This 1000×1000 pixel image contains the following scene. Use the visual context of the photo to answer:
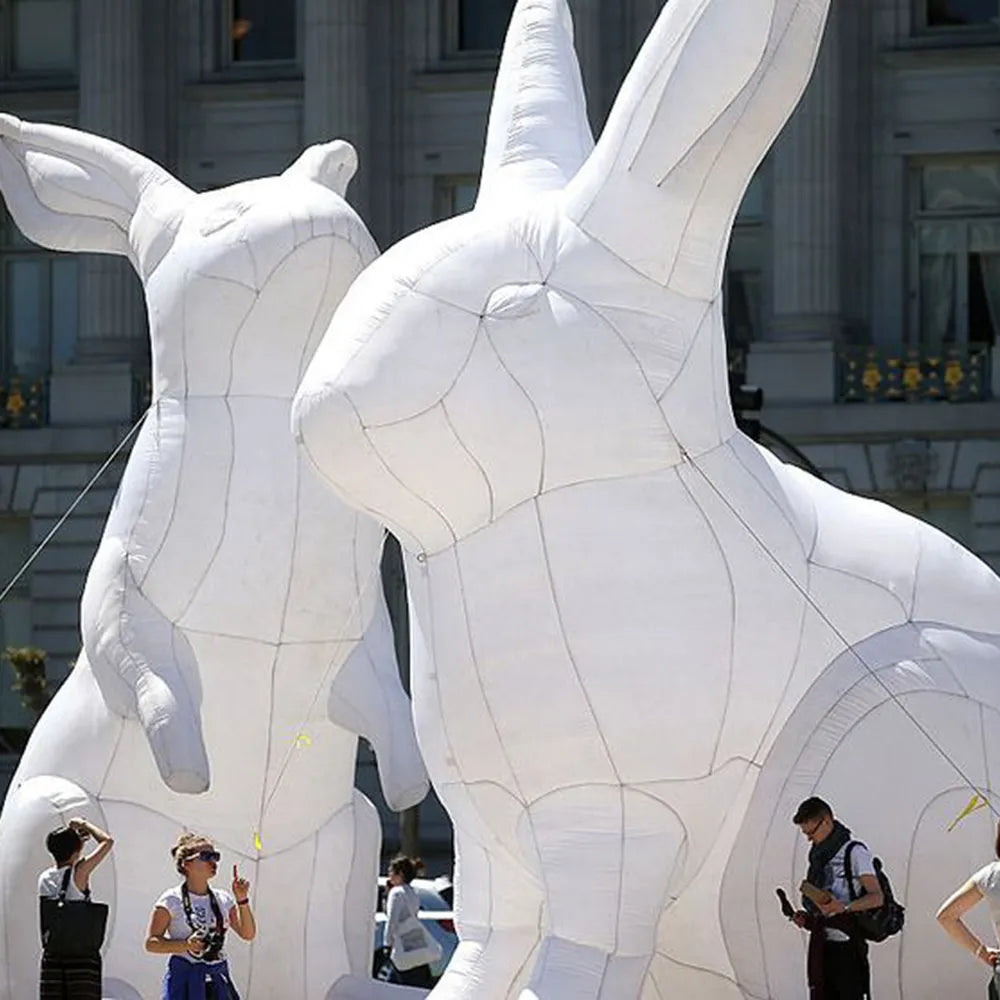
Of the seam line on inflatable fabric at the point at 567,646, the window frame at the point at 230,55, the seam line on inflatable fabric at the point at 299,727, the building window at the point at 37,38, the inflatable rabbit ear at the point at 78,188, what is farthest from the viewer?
the building window at the point at 37,38

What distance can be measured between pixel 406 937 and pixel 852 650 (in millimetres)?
5486

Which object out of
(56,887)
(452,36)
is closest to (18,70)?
(452,36)

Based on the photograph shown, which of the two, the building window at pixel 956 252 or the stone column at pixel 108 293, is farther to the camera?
the stone column at pixel 108 293

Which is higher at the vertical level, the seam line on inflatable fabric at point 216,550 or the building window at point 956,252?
the building window at point 956,252

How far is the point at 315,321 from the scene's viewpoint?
11891mm

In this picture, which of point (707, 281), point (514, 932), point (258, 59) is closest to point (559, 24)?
A: point (707, 281)

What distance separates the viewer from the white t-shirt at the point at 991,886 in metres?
9.36

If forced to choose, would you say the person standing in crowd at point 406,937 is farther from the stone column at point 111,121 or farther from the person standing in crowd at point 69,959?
the stone column at point 111,121

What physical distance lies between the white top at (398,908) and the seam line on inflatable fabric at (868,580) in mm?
5487

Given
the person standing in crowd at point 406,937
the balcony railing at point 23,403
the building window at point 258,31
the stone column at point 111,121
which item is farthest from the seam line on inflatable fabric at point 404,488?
the building window at point 258,31

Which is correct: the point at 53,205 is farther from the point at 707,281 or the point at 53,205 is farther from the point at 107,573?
the point at 707,281

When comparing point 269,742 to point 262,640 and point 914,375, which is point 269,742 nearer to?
point 262,640

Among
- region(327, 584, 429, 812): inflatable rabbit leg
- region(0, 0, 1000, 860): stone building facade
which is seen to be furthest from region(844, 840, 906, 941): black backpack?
region(0, 0, 1000, 860): stone building facade

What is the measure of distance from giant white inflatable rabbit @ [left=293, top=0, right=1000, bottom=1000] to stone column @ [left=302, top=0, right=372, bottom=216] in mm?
21565
